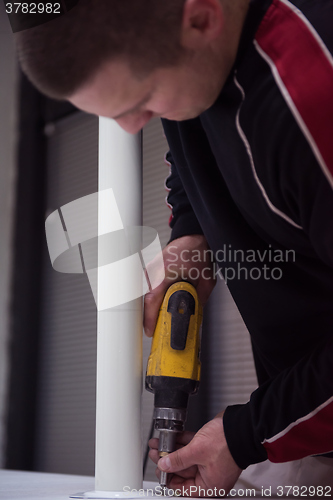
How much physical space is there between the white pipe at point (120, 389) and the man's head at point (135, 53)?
228 millimetres

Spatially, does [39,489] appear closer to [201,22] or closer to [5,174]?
[201,22]

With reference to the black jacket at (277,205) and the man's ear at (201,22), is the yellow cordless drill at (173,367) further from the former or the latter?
the man's ear at (201,22)

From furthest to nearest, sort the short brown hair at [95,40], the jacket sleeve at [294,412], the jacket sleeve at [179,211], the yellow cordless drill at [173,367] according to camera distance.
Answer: the jacket sleeve at [179,211] → the yellow cordless drill at [173,367] → the jacket sleeve at [294,412] → the short brown hair at [95,40]

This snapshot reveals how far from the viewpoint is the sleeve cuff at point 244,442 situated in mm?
616

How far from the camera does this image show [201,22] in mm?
466

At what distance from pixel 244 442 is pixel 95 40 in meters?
0.47

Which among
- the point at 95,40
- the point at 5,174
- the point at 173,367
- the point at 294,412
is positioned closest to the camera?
the point at 95,40

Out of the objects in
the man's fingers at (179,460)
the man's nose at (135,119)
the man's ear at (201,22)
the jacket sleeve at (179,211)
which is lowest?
the man's fingers at (179,460)

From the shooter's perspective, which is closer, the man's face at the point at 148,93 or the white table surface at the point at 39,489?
the man's face at the point at 148,93

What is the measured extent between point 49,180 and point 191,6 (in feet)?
5.72

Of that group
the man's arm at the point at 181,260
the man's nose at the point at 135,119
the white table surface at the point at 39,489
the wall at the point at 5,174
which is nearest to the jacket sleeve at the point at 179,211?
the man's arm at the point at 181,260

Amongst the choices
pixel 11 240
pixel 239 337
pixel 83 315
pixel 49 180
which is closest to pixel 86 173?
pixel 49 180

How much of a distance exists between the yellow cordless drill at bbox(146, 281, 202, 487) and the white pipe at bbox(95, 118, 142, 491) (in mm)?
41

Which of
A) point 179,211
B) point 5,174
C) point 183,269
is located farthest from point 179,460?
point 5,174
